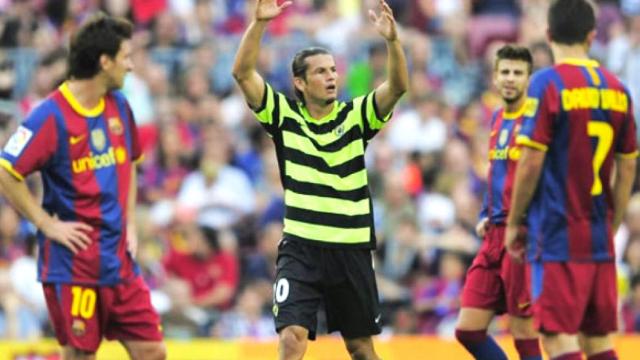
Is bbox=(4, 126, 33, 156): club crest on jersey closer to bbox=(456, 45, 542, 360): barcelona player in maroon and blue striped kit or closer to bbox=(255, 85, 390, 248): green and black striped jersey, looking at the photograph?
bbox=(255, 85, 390, 248): green and black striped jersey

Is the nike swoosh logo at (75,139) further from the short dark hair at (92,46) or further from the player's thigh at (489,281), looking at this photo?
the player's thigh at (489,281)

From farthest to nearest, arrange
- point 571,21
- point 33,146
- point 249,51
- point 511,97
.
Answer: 1. point 511,97
2. point 249,51
3. point 33,146
4. point 571,21

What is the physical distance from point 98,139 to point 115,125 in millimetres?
205

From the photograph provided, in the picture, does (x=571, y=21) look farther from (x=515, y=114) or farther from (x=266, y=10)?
(x=266, y=10)

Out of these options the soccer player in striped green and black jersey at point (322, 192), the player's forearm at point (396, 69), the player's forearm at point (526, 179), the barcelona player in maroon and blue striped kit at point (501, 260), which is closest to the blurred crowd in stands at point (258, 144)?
the barcelona player in maroon and blue striped kit at point (501, 260)

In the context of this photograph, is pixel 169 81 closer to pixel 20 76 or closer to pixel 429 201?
pixel 20 76

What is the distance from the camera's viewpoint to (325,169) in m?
11.5

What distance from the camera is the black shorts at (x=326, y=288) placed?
37.3ft

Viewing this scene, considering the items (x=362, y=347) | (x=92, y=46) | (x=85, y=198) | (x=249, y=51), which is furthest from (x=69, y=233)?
(x=362, y=347)

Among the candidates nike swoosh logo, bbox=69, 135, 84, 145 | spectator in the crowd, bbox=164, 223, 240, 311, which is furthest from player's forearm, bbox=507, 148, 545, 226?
spectator in the crowd, bbox=164, 223, 240, 311

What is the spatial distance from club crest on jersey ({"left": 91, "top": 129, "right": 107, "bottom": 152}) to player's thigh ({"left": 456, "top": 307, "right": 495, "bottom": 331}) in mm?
2880

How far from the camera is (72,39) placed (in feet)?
37.5

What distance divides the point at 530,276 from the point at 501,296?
1.91m

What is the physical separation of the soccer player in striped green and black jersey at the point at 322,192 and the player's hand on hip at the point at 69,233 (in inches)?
51.1
